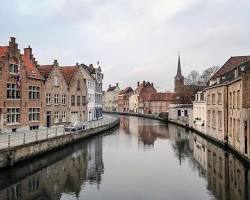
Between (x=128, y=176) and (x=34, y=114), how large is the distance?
789 inches

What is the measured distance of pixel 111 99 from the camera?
154m

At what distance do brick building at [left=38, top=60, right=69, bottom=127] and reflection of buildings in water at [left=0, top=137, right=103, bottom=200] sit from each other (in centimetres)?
1544

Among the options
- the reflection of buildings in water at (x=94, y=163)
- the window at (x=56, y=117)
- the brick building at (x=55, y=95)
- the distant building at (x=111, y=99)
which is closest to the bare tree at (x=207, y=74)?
the brick building at (x=55, y=95)

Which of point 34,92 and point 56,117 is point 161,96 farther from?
point 34,92

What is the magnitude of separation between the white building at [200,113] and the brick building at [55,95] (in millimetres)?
18422

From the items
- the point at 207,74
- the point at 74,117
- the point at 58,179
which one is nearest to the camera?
the point at 58,179

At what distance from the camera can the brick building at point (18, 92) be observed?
32.2m

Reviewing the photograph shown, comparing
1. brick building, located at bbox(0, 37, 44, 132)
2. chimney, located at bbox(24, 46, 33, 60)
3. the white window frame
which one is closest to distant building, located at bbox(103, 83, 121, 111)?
chimney, located at bbox(24, 46, 33, 60)

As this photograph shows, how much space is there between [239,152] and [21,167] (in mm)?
15755

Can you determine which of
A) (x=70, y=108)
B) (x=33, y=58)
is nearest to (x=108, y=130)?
(x=70, y=108)

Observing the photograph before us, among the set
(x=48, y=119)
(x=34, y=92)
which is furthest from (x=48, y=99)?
(x=34, y=92)

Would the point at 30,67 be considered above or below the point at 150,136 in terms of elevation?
above

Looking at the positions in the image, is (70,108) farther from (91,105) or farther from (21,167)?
(21,167)

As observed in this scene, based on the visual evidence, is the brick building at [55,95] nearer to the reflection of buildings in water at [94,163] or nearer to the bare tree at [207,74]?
the reflection of buildings in water at [94,163]
